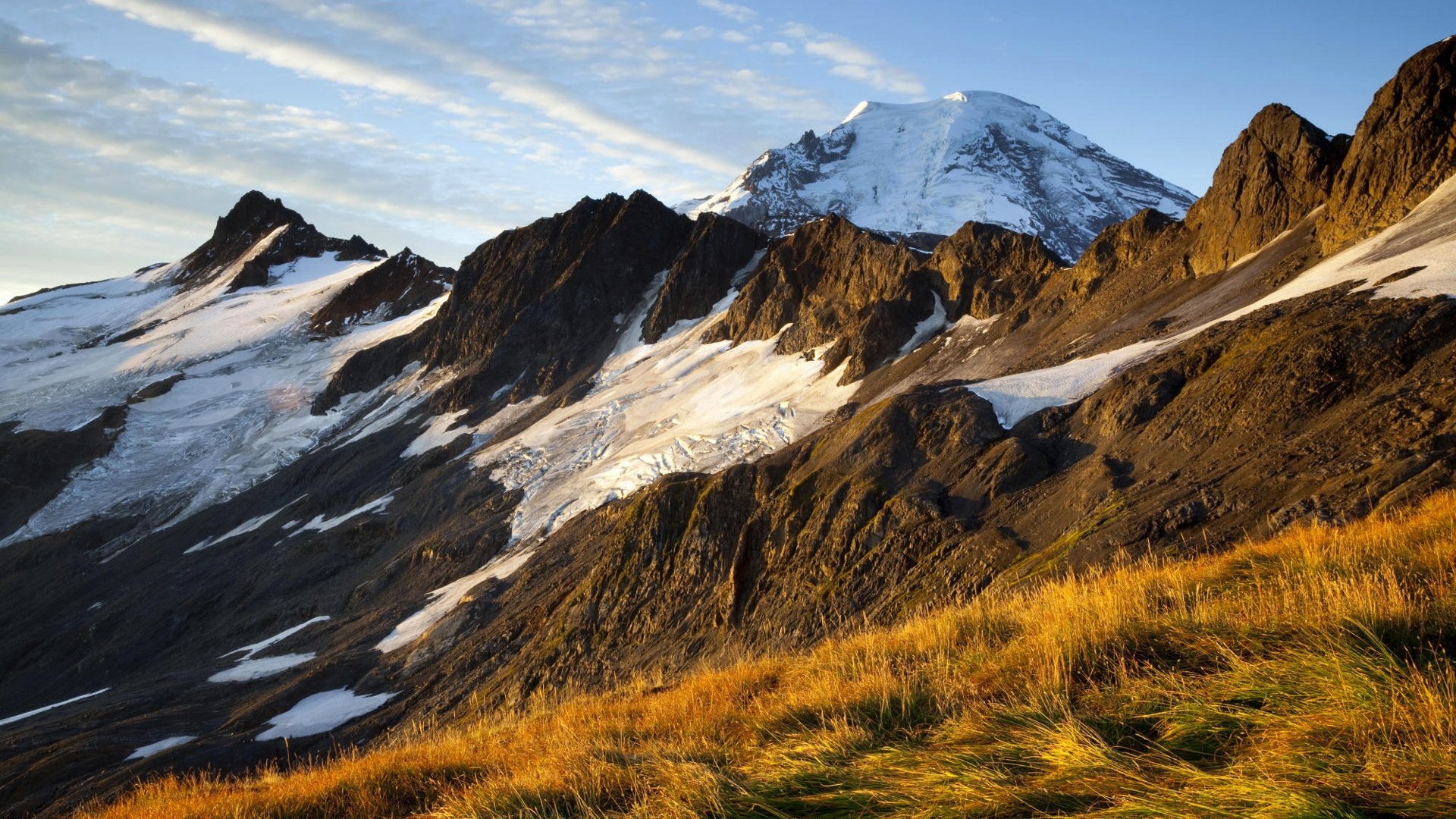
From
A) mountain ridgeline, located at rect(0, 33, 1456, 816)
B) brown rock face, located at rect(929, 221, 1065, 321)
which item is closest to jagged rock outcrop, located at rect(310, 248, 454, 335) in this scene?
mountain ridgeline, located at rect(0, 33, 1456, 816)

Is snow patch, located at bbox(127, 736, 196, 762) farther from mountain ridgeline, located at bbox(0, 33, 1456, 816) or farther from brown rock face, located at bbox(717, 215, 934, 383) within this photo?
brown rock face, located at bbox(717, 215, 934, 383)

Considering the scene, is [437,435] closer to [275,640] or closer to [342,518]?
[342,518]

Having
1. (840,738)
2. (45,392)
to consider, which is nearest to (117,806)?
(840,738)

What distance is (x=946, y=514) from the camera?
87.0 feet

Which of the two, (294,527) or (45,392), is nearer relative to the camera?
(294,527)

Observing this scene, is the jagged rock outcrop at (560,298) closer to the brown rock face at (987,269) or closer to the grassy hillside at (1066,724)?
the brown rock face at (987,269)

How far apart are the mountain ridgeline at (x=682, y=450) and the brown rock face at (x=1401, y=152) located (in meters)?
0.14

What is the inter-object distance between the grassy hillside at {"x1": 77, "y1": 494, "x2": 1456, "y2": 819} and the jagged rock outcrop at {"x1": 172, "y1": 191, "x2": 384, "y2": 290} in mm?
143178

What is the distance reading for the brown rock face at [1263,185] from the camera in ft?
124

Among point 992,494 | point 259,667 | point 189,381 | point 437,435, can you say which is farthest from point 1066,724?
point 189,381

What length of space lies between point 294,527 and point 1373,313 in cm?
6699

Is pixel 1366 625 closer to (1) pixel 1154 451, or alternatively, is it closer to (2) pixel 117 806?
(2) pixel 117 806

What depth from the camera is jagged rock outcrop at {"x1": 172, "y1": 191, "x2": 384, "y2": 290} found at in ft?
457

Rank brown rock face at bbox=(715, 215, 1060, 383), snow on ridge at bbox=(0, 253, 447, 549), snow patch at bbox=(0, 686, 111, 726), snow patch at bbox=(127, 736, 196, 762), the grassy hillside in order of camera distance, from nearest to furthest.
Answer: the grassy hillside → snow patch at bbox=(127, 736, 196, 762) → snow patch at bbox=(0, 686, 111, 726) → brown rock face at bbox=(715, 215, 1060, 383) → snow on ridge at bbox=(0, 253, 447, 549)
